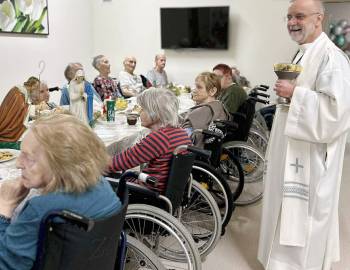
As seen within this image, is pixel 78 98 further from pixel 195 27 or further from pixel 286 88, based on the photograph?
pixel 195 27

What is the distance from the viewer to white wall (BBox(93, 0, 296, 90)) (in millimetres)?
5340

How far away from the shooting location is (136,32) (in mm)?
6012

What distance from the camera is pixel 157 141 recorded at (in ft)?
5.64

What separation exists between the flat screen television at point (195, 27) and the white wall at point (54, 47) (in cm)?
127

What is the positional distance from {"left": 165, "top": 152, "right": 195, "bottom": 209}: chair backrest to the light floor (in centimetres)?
66

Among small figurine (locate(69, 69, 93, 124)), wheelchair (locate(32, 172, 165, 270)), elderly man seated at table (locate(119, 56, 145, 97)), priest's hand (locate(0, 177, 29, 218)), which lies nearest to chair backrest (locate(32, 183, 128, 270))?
Result: wheelchair (locate(32, 172, 165, 270))

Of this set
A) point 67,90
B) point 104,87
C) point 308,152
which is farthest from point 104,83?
point 308,152

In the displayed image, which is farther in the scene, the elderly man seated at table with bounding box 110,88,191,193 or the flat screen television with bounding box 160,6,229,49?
the flat screen television with bounding box 160,6,229,49

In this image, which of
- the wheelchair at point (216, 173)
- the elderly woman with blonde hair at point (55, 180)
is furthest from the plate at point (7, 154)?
the wheelchair at point (216, 173)

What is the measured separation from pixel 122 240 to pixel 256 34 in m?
4.74

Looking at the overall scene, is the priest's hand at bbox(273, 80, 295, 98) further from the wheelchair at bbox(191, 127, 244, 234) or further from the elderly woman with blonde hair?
the elderly woman with blonde hair

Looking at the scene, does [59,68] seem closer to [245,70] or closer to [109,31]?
Result: [109,31]

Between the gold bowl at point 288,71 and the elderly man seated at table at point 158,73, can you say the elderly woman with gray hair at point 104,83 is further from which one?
the gold bowl at point 288,71

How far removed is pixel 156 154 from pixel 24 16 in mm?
3742
